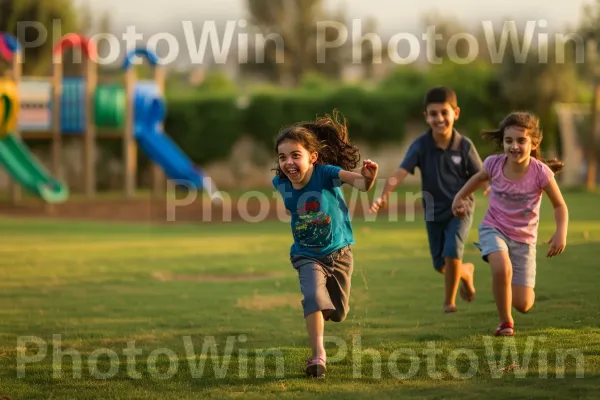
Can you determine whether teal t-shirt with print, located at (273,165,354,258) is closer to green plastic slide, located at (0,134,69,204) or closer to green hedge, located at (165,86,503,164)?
green plastic slide, located at (0,134,69,204)

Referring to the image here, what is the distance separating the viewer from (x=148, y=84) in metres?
27.4

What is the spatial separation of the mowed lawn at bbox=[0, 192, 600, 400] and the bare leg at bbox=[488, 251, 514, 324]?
185 mm

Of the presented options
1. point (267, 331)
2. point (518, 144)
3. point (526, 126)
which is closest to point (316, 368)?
point (267, 331)

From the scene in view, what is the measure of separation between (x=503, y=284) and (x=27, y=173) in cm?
1819

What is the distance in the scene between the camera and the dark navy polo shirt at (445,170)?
28.6ft

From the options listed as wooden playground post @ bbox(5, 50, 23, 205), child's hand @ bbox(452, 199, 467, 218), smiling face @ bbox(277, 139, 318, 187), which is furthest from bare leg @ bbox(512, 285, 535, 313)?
wooden playground post @ bbox(5, 50, 23, 205)

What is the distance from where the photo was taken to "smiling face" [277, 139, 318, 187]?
21.7 ft

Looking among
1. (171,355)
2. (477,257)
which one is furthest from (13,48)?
(171,355)

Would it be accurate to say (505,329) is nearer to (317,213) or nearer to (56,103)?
(317,213)

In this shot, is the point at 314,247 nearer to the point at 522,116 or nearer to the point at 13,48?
the point at 522,116

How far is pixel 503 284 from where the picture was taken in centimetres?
709

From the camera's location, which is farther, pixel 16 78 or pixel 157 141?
pixel 157 141

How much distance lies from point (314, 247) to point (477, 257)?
18.9ft

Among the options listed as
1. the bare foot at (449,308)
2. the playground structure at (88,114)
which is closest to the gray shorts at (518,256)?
the bare foot at (449,308)
